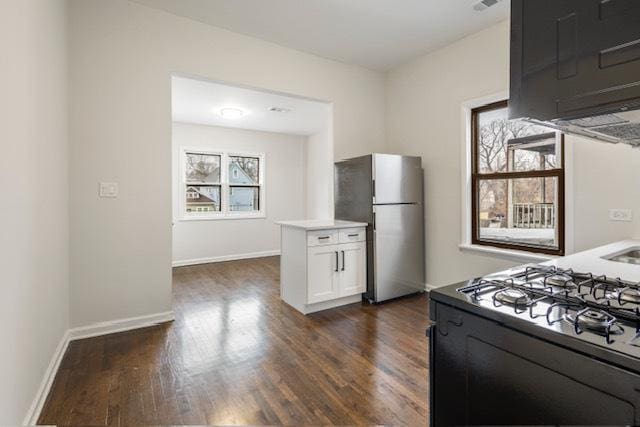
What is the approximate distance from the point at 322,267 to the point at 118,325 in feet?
6.30

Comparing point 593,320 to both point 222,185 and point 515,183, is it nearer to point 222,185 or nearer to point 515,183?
point 515,183

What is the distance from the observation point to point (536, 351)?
2.71ft

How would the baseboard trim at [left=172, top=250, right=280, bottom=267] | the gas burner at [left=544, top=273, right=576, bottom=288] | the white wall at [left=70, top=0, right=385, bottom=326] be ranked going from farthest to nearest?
the baseboard trim at [left=172, top=250, right=280, bottom=267] < the white wall at [left=70, top=0, right=385, bottom=326] < the gas burner at [left=544, top=273, right=576, bottom=288]

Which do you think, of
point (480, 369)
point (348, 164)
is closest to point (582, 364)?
point (480, 369)

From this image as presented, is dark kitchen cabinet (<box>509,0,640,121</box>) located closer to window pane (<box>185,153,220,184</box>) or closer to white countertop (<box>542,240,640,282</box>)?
white countertop (<box>542,240,640,282</box>)

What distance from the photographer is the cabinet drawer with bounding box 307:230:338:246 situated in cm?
314

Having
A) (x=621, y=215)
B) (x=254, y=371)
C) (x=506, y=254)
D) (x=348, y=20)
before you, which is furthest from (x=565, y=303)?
(x=348, y=20)

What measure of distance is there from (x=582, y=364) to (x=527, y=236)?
9.27 feet

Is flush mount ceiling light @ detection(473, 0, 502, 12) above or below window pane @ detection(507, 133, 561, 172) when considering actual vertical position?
above

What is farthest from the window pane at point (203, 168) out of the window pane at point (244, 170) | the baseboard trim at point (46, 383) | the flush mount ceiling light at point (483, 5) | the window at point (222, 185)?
the flush mount ceiling light at point (483, 5)

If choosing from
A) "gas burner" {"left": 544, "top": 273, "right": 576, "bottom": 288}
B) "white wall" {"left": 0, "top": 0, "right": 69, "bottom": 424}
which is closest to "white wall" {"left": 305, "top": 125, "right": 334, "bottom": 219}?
"white wall" {"left": 0, "top": 0, "right": 69, "bottom": 424}

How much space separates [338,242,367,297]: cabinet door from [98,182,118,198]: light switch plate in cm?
218

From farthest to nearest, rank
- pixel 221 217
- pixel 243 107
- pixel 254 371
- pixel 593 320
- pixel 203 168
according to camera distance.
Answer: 1. pixel 221 217
2. pixel 203 168
3. pixel 243 107
4. pixel 254 371
5. pixel 593 320

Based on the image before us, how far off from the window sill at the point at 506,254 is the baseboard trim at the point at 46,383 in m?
3.68
